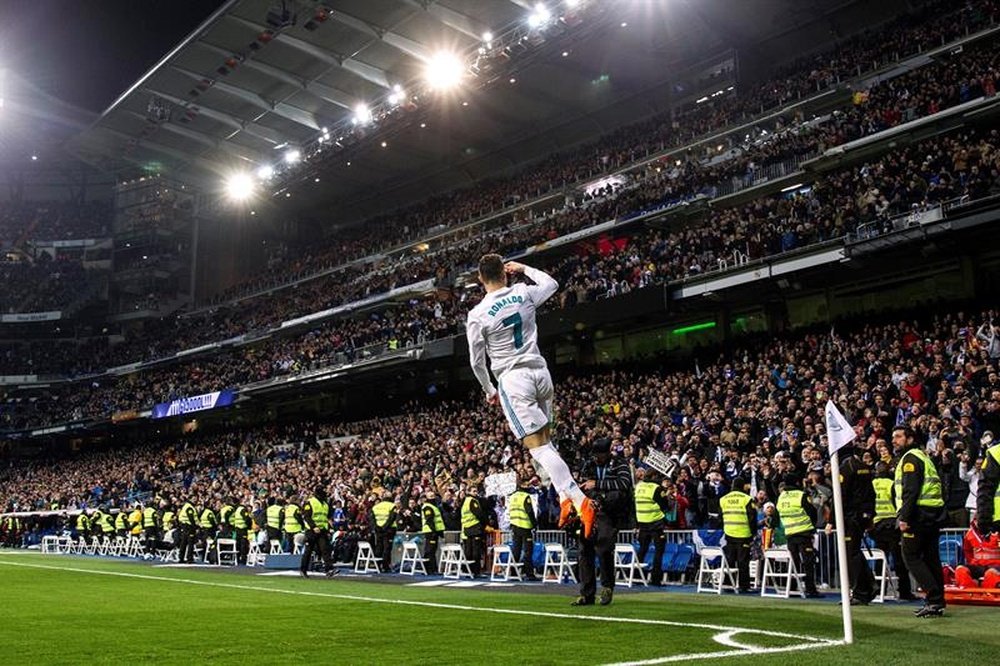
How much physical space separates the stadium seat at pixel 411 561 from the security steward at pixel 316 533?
227cm

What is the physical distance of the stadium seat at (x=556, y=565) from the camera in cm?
1609

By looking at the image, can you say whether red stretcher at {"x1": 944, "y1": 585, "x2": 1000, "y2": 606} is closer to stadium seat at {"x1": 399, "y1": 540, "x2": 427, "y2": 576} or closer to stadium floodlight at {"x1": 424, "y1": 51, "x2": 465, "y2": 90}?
stadium seat at {"x1": 399, "y1": 540, "x2": 427, "y2": 576}

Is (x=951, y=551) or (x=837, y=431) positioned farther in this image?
(x=951, y=551)

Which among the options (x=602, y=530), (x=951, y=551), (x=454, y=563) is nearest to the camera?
(x=602, y=530)

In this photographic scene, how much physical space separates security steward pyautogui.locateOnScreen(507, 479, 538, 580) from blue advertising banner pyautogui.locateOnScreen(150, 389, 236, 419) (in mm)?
32447

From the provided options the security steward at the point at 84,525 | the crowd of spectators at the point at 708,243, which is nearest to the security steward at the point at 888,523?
the crowd of spectators at the point at 708,243

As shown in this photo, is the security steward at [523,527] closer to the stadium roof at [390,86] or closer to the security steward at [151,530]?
the security steward at [151,530]

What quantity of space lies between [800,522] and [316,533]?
10257 mm

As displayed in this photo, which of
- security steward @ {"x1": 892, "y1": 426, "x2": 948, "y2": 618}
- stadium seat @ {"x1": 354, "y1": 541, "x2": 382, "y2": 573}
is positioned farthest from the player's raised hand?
stadium seat @ {"x1": 354, "y1": 541, "x2": 382, "y2": 573}

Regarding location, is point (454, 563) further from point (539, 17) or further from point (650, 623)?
point (539, 17)

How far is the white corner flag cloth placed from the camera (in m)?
6.27

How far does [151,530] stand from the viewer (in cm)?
2783

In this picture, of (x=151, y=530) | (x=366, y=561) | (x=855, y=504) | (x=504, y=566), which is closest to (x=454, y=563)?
(x=504, y=566)

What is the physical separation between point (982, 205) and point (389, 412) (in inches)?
1156
